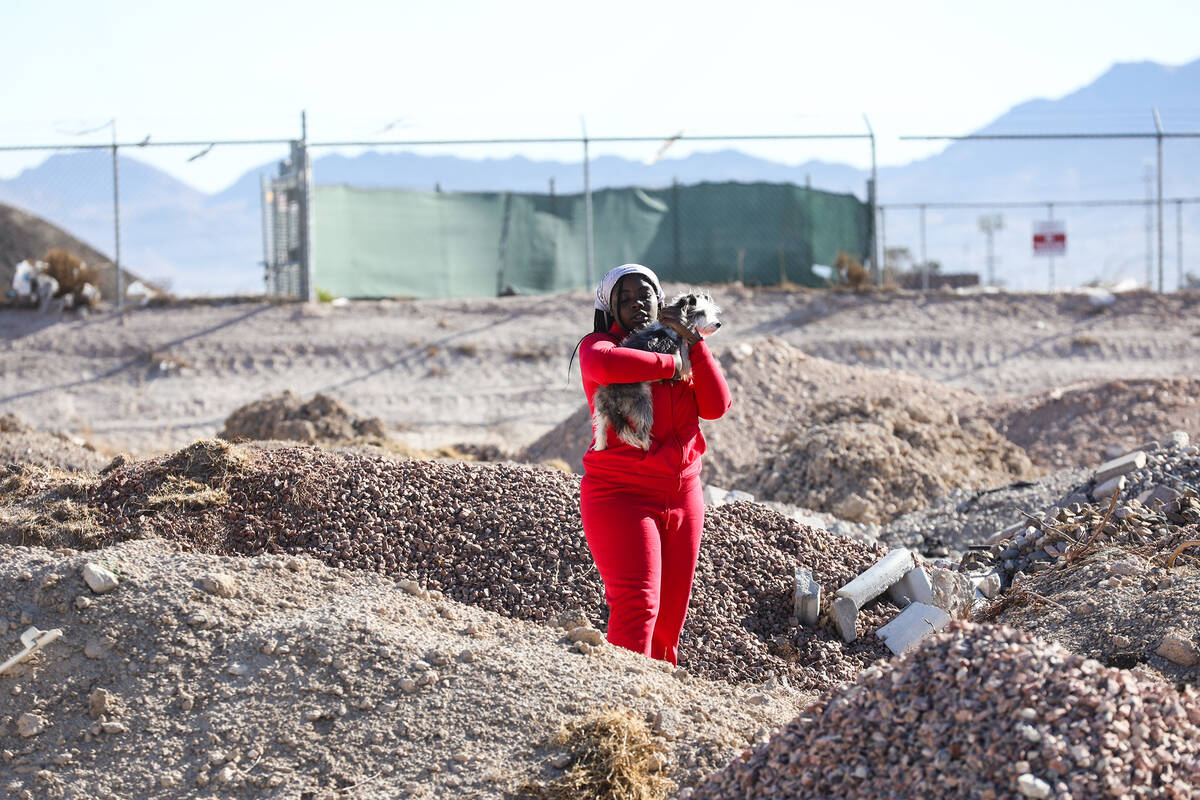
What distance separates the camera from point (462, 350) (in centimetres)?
1552

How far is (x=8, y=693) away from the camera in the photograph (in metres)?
3.93

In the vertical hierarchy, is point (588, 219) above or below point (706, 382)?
above

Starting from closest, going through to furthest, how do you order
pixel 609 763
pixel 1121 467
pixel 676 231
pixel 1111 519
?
pixel 609 763 < pixel 1111 519 < pixel 1121 467 < pixel 676 231

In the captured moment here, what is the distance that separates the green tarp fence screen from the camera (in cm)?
1783

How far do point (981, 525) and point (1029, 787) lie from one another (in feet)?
16.7

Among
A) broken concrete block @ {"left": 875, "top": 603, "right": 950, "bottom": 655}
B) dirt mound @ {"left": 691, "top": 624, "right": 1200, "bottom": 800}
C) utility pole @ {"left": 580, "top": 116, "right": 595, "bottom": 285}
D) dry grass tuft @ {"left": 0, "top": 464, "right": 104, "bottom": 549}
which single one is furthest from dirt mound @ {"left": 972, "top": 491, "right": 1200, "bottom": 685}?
utility pole @ {"left": 580, "top": 116, "right": 595, "bottom": 285}

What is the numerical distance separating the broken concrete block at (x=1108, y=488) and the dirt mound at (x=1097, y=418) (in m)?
3.89

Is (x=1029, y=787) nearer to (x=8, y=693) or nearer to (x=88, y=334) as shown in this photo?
(x=8, y=693)

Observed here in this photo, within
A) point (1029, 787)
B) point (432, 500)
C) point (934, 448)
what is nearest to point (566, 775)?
point (1029, 787)

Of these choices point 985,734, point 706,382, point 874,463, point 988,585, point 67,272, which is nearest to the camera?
point 985,734

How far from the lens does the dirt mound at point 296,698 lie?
141 inches

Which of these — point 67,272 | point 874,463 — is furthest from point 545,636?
point 67,272

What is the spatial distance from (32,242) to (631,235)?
11193 millimetres

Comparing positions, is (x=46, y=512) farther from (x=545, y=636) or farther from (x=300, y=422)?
(x=300, y=422)
